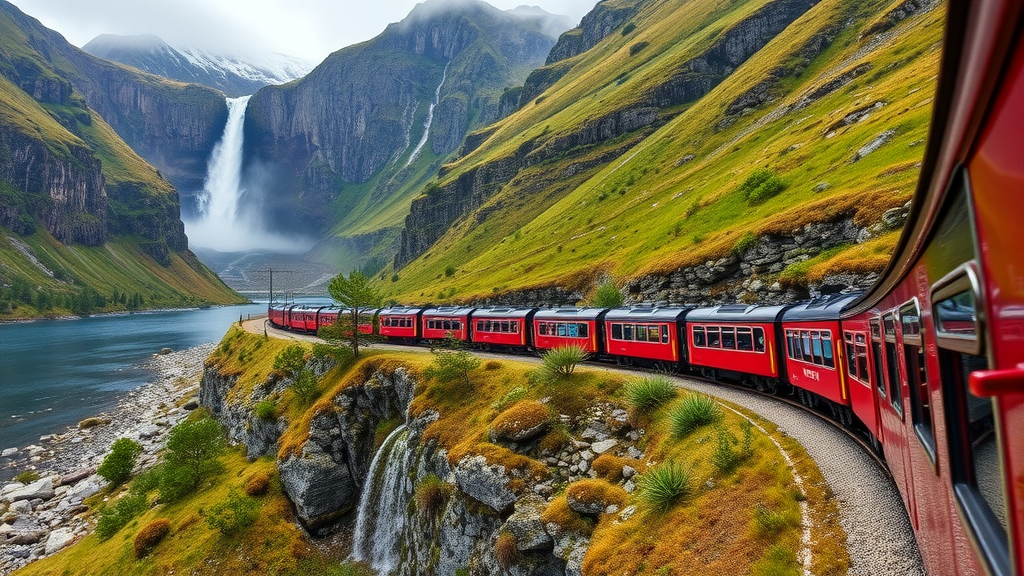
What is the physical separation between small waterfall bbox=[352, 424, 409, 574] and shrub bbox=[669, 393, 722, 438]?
14.8 meters

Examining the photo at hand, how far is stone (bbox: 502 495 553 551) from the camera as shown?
15.6m

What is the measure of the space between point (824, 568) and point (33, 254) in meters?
272

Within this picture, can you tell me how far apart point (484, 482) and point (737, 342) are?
491 inches

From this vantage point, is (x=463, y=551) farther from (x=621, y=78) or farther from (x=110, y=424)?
Answer: (x=621, y=78)

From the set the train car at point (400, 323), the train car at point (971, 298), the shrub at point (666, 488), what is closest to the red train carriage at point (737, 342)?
the shrub at point (666, 488)

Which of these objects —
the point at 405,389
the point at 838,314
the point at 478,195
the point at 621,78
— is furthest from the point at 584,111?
the point at 838,314

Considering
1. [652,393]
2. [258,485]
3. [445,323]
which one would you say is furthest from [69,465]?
[652,393]

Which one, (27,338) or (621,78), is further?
(621,78)

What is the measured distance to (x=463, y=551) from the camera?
752 inches

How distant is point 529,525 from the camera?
1598 centimetres

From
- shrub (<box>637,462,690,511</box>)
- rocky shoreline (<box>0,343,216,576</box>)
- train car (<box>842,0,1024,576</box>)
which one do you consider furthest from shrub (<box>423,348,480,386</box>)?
rocky shoreline (<box>0,343,216,576</box>)

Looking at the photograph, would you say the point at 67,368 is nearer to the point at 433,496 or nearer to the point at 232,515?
the point at 232,515

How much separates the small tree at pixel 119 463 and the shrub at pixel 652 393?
1542 inches

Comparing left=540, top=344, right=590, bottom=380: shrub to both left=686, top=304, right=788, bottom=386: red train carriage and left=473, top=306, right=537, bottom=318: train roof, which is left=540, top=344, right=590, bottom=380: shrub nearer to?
left=686, top=304, right=788, bottom=386: red train carriage
